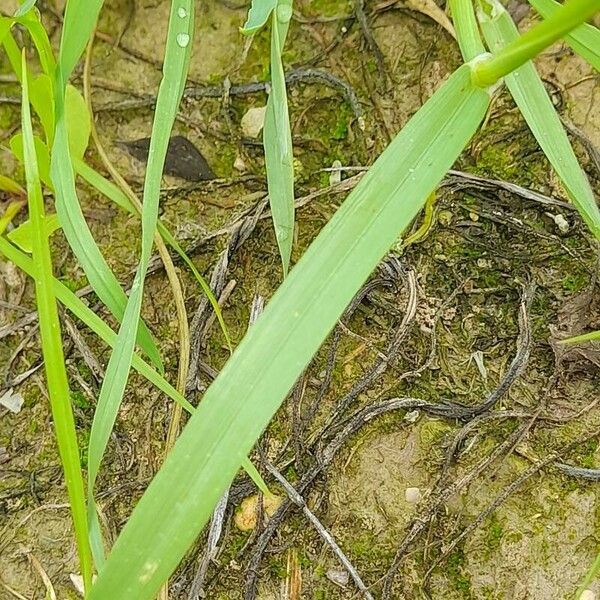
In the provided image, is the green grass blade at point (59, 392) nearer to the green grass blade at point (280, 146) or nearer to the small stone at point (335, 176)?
the green grass blade at point (280, 146)

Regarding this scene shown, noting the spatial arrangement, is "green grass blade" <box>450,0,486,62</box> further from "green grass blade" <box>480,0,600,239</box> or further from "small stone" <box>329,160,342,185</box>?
"small stone" <box>329,160,342,185</box>

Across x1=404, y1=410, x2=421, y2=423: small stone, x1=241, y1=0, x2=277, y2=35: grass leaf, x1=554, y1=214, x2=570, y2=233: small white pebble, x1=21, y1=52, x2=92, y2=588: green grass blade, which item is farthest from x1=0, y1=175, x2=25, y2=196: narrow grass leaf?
x1=554, y1=214, x2=570, y2=233: small white pebble

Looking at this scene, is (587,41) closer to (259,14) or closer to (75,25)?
(259,14)

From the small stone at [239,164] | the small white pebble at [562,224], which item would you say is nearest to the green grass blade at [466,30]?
the small white pebble at [562,224]

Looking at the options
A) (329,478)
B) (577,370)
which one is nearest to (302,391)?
(329,478)

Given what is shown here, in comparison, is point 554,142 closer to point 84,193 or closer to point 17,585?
point 84,193

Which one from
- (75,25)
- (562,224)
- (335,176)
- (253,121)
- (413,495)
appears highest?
(75,25)

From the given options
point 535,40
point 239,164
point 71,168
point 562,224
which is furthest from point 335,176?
point 535,40
